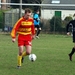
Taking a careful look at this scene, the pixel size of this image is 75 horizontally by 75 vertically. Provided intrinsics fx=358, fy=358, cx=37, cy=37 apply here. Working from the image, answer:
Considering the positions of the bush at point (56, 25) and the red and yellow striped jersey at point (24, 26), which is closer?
the red and yellow striped jersey at point (24, 26)

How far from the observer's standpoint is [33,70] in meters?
10.4

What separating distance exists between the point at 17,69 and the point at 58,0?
4955 centimetres

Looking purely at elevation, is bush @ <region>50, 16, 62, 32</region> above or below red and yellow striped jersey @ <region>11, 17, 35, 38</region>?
below

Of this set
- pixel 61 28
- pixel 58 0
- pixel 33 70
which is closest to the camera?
pixel 33 70

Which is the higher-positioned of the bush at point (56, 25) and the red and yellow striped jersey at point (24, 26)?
the red and yellow striped jersey at point (24, 26)

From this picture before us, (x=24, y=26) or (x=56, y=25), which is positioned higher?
(x=24, y=26)

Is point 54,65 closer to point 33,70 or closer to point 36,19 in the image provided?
point 33,70

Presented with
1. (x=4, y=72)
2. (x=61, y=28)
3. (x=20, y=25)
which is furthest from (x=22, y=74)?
(x=61, y=28)

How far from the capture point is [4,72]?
32.6 feet

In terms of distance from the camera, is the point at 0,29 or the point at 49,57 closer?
the point at 49,57

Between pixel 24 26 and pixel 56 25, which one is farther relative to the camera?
pixel 56 25

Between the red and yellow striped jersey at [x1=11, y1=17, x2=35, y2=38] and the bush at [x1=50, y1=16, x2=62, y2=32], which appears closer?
the red and yellow striped jersey at [x1=11, y1=17, x2=35, y2=38]

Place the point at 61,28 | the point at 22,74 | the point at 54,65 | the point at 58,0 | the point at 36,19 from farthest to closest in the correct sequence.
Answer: the point at 58,0, the point at 61,28, the point at 36,19, the point at 54,65, the point at 22,74

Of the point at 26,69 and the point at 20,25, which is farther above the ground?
the point at 20,25
